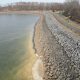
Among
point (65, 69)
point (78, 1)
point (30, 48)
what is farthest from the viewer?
point (78, 1)

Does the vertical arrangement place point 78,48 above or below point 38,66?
above

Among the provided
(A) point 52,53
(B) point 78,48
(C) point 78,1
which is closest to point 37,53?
(A) point 52,53

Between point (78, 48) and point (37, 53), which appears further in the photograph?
point (37, 53)

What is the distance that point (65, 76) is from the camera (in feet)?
42.1

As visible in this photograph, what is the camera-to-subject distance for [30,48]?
73.2ft

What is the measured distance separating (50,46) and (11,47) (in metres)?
5.61

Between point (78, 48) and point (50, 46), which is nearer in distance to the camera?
point (78, 48)

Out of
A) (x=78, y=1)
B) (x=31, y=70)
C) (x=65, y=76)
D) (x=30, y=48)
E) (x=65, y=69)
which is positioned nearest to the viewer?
(x=65, y=76)

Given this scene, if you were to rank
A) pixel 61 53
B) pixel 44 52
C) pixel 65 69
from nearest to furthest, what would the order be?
pixel 65 69
pixel 61 53
pixel 44 52

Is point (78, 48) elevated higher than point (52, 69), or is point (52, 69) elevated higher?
point (78, 48)

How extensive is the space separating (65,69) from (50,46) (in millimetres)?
6814

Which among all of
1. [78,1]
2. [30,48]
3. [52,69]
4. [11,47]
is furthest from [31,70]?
[78,1]

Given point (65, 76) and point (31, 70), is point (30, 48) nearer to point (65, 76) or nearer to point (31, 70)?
point (31, 70)

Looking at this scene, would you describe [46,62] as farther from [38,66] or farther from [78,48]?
[78,48]
